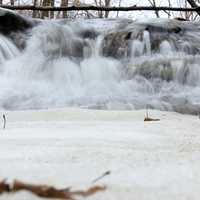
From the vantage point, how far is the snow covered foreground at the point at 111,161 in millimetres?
722

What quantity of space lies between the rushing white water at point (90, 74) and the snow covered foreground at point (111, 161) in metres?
1.69

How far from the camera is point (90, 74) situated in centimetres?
438

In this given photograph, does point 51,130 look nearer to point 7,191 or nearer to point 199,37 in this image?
point 7,191

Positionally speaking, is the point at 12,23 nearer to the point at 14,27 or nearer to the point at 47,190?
the point at 14,27

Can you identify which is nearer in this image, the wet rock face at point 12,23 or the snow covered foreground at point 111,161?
the snow covered foreground at point 111,161

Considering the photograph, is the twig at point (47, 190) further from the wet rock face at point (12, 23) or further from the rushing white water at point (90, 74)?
the wet rock face at point (12, 23)

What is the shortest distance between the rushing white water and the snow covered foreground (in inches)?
66.5

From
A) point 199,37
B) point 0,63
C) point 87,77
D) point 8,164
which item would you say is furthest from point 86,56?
point 8,164

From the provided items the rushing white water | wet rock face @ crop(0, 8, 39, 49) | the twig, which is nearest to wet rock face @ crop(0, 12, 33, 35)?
wet rock face @ crop(0, 8, 39, 49)

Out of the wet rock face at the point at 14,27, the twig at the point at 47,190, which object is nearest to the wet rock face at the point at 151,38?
the wet rock face at the point at 14,27

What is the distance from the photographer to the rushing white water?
3.33 metres

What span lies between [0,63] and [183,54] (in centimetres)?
224

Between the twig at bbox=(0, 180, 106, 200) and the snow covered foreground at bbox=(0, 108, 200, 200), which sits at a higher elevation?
the twig at bbox=(0, 180, 106, 200)

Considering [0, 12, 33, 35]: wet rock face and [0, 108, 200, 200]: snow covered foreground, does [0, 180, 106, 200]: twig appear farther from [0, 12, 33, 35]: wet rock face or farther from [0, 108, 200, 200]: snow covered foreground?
[0, 12, 33, 35]: wet rock face
